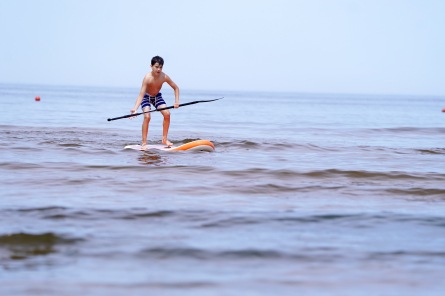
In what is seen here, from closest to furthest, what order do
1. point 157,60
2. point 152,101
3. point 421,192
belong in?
point 421,192, point 157,60, point 152,101

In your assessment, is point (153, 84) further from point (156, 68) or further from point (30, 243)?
point (30, 243)

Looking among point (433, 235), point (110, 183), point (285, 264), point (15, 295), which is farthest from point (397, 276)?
point (110, 183)

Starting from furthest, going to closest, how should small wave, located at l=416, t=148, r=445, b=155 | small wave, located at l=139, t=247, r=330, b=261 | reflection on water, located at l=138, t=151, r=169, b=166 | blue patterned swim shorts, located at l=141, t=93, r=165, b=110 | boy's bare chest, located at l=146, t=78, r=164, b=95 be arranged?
1. small wave, located at l=416, t=148, r=445, b=155
2. blue patterned swim shorts, located at l=141, t=93, r=165, b=110
3. boy's bare chest, located at l=146, t=78, r=164, b=95
4. reflection on water, located at l=138, t=151, r=169, b=166
5. small wave, located at l=139, t=247, r=330, b=261

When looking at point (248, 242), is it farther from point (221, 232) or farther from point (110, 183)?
point (110, 183)

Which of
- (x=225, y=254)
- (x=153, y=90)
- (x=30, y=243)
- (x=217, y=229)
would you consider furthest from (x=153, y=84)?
(x=225, y=254)

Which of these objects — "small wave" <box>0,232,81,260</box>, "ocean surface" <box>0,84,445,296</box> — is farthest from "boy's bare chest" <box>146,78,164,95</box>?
"small wave" <box>0,232,81,260</box>

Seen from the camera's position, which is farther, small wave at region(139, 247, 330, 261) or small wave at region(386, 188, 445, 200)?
small wave at region(386, 188, 445, 200)

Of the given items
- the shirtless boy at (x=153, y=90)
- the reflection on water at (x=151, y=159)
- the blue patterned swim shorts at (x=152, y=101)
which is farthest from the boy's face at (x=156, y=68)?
the reflection on water at (x=151, y=159)

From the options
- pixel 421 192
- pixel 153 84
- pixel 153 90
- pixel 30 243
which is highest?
pixel 153 84

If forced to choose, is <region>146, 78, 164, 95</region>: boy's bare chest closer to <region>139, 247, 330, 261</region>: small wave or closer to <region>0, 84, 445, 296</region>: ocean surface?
<region>0, 84, 445, 296</region>: ocean surface

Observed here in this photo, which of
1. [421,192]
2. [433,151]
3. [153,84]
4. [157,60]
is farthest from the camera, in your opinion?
[433,151]

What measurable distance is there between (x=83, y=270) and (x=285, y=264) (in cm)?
151

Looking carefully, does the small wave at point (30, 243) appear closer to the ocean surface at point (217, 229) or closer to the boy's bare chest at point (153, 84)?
the ocean surface at point (217, 229)

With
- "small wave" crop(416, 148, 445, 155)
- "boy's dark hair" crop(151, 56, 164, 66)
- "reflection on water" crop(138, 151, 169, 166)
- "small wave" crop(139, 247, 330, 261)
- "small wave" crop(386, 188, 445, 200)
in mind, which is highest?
"boy's dark hair" crop(151, 56, 164, 66)
